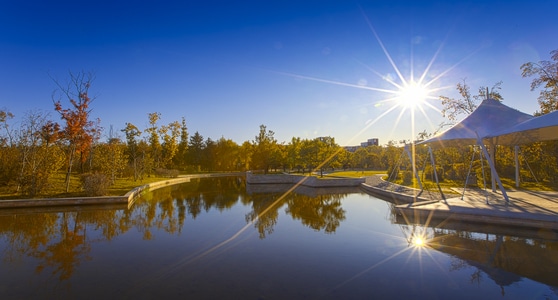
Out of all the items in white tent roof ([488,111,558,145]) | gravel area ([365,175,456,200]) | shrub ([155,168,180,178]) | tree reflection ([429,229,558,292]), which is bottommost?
tree reflection ([429,229,558,292])

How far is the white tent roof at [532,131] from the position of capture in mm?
10496

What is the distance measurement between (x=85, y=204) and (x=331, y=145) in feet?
74.6

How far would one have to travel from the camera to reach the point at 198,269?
6.23 metres

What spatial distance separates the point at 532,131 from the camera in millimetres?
12477

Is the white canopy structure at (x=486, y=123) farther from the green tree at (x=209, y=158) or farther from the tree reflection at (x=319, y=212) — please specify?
the green tree at (x=209, y=158)

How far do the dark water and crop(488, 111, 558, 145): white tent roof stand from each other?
425cm

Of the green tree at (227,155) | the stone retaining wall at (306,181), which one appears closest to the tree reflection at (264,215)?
the stone retaining wall at (306,181)

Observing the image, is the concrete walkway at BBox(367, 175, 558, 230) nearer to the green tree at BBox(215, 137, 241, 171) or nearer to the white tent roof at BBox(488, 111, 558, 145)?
the white tent roof at BBox(488, 111, 558, 145)

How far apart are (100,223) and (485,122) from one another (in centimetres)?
1706

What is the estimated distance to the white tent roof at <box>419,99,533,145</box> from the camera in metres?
13.1

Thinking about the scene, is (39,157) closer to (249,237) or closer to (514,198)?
(249,237)

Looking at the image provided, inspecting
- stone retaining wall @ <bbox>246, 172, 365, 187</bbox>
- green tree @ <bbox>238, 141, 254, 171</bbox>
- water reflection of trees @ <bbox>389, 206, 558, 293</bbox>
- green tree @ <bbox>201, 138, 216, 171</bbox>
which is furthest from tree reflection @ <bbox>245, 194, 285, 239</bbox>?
green tree @ <bbox>201, 138, 216, 171</bbox>

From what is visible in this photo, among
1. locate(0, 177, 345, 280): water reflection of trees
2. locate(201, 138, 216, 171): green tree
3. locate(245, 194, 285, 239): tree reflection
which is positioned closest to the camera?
locate(0, 177, 345, 280): water reflection of trees

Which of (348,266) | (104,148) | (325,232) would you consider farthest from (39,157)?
(348,266)
